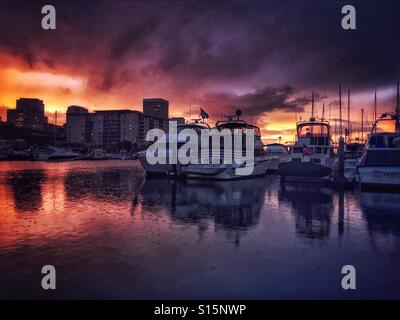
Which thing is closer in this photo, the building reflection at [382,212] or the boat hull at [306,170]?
the building reflection at [382,212]

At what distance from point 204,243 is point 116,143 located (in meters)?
166

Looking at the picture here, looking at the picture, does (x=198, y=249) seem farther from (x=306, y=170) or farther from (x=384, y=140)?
(x=384, y=140)

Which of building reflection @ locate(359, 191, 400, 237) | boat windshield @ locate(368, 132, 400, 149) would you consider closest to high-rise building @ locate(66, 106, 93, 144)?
boat windshield @ locate(368, 132, 400, 149)

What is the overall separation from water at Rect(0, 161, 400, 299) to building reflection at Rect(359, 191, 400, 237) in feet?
0.20

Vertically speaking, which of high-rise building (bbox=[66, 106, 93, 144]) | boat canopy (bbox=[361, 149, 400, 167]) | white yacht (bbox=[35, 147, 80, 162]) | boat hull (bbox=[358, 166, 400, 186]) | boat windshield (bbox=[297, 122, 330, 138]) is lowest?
boat hull (bbox=[358, 166, 400, 186])

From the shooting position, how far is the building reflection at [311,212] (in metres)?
9.40

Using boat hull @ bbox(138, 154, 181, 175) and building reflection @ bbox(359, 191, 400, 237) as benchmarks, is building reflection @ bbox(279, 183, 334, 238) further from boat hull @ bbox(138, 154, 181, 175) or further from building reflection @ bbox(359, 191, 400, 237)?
boat hull @ bbox(138, 154, 181, 175)

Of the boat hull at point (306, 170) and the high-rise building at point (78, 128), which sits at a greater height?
the high-rise building at point (78, 128)

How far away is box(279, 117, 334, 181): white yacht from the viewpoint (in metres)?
23.7

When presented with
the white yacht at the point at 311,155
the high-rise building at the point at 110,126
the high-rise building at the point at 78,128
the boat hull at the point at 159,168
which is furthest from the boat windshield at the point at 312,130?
the high-rise building at the point at 78,128

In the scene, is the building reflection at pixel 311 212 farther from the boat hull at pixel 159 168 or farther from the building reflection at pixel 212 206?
the boat hull at pixel 159 168

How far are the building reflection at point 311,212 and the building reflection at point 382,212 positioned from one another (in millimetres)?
1365
